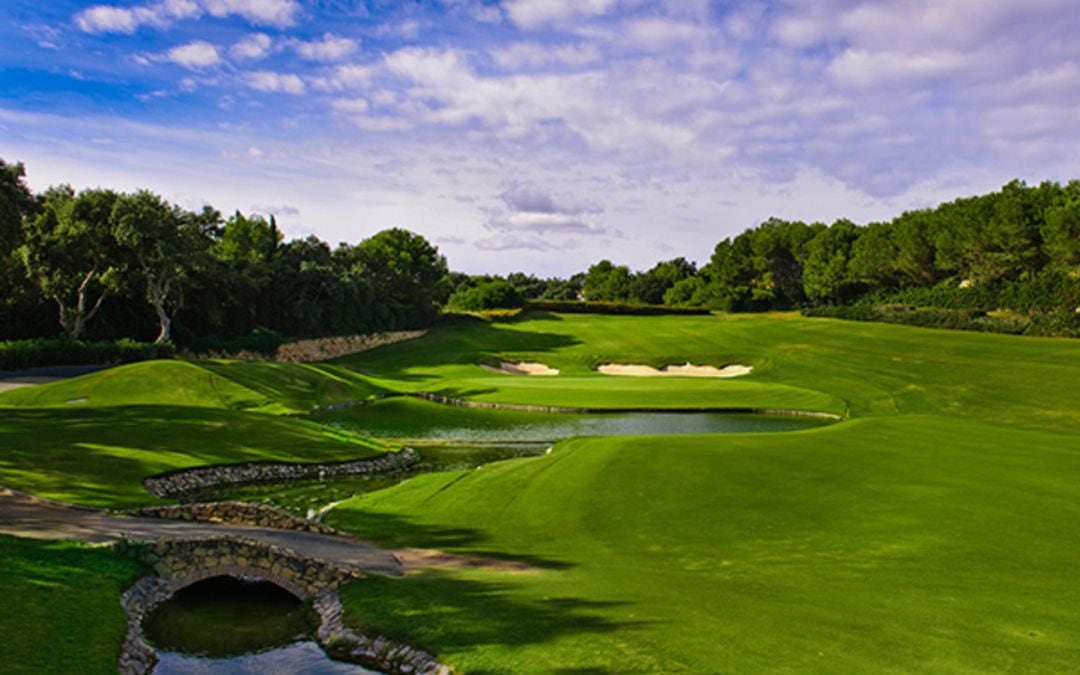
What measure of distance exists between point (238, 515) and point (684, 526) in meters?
10.3

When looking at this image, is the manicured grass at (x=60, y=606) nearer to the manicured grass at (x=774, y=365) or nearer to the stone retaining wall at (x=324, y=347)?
the manicured grass at (x=774, y=365)

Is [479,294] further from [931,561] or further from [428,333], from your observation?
[931,561]

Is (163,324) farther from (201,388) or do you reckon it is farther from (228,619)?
(228,619)

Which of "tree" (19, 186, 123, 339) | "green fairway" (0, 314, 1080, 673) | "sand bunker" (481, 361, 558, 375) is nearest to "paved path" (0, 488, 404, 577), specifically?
"green fairway" (0, 314, 1080, 673)

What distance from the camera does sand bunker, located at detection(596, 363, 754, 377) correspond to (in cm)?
6209

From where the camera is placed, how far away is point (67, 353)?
4769 centimetres

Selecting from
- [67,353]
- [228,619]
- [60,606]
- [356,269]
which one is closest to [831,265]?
[356,269]

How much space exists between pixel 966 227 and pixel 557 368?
57.6 m

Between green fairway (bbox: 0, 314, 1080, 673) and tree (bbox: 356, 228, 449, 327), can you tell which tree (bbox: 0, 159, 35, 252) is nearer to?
green fairway (bbox: 0, 314, 1080, 673)

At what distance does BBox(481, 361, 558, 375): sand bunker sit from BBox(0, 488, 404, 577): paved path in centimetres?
5109

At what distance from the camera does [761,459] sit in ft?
70.8

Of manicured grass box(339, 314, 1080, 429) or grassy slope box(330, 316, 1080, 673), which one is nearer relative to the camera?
grassy slope box(330, 316, 1080, 673)

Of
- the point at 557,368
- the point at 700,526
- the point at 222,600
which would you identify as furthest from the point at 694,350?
the point at 222,600

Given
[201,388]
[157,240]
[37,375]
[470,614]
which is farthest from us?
[157,240]
